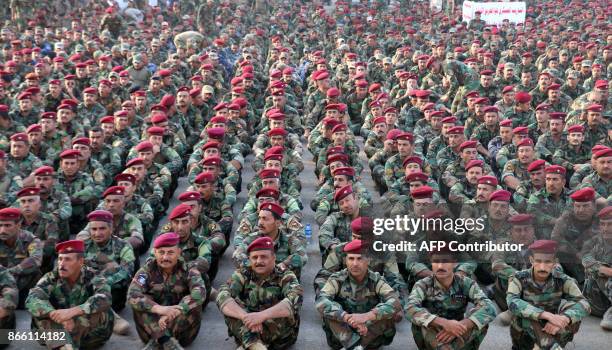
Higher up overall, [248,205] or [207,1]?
[207,1]

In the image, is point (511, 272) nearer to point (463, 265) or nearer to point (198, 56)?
point (463, 265)

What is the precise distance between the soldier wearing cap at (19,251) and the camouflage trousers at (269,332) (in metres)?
2.13

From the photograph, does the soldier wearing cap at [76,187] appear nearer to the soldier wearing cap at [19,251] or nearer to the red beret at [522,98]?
the soldier wearing cap at [19,251]

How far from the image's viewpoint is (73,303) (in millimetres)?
6379

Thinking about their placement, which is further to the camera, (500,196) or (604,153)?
(604,153)

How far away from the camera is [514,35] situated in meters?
21.7

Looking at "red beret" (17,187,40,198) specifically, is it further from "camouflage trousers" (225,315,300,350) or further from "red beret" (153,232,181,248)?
"camouflage trousers" (225,315,300,350)

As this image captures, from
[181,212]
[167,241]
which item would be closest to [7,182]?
[181,212]

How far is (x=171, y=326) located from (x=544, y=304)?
3.23 m

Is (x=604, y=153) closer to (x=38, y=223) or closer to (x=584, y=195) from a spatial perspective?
(x=584, y=195)

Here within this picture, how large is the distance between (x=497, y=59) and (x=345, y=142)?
10502 mm

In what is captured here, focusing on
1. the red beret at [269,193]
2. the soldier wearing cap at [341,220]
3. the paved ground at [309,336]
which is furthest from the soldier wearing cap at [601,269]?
the red beret at [269,193]

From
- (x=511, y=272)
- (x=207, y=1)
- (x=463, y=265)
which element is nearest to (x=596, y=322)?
(x=511, y=272)

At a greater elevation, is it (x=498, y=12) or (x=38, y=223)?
(x=498, y=12)
